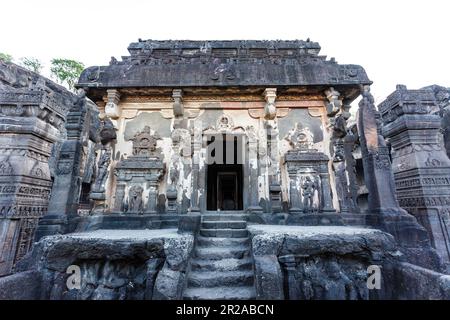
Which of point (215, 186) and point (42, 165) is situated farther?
point (215, 186)

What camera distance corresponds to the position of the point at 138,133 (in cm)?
620

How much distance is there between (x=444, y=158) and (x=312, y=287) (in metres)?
4.50

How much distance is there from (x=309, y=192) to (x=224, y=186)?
8.63 meters

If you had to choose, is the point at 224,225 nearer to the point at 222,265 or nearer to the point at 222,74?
the point at 222,265

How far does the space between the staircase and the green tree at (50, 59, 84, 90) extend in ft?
76.7

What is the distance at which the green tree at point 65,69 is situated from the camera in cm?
2072

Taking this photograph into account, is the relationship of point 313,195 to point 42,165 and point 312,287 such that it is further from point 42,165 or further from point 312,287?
point 42,165

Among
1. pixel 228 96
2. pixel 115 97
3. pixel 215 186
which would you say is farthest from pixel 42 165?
pixel 215 186

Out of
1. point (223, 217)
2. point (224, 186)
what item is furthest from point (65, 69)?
point (223, 217)

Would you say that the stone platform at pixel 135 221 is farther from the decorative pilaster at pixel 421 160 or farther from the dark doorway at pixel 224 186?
the decorative pilaster at pixel 421 160

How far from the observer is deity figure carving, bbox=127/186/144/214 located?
5.69 metres

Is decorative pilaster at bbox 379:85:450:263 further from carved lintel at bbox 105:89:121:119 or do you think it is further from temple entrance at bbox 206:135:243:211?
carved lintel at bbox 105:89:121:119

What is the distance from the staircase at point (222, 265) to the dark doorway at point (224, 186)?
20.3 ft

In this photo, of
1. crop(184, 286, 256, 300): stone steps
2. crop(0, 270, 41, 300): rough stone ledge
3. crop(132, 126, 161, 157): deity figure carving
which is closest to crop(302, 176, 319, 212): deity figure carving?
crop(184, 286, 256, 300): stone steps
